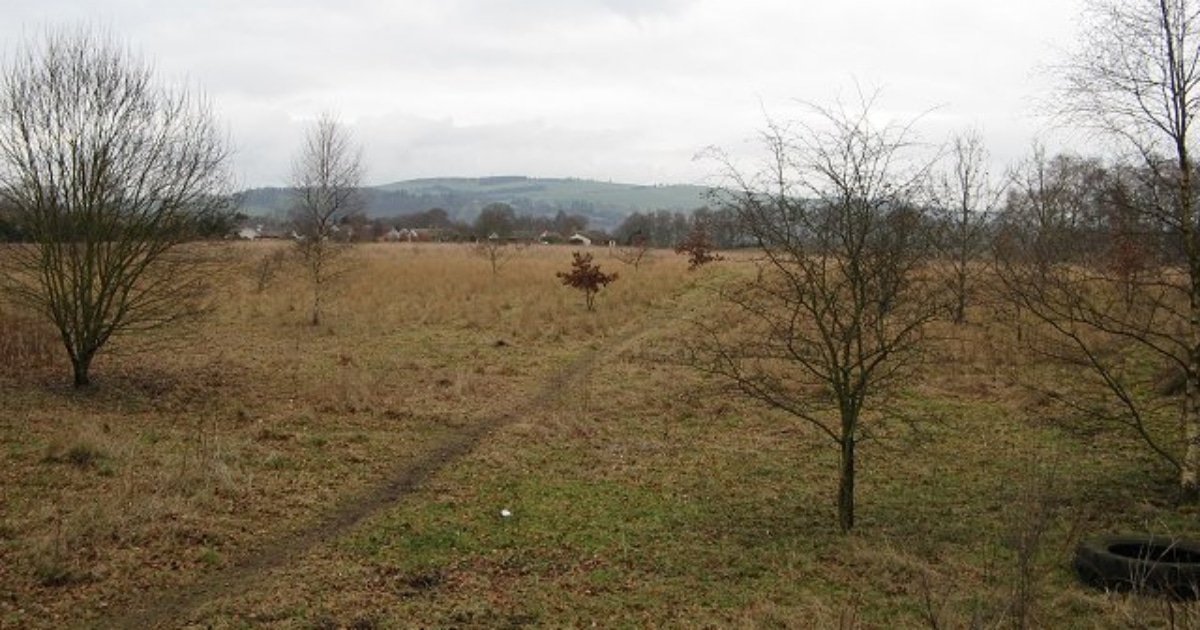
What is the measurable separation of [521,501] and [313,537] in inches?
94.7

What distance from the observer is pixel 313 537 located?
8.39 metres

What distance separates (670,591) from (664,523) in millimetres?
1870

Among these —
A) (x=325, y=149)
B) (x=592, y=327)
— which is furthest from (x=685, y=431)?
(x=325, y=149)

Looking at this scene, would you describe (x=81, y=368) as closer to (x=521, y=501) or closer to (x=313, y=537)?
(x=313, y=537)

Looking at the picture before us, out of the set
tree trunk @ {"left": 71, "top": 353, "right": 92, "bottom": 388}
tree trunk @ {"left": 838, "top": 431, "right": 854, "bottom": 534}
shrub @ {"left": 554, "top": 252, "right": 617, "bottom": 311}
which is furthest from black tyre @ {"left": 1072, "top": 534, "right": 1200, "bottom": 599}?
shrub @ {"left": 554, "top": 252, "right": 617, "bottom": 311}

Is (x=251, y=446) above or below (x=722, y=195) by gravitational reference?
below

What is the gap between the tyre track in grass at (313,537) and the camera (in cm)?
643

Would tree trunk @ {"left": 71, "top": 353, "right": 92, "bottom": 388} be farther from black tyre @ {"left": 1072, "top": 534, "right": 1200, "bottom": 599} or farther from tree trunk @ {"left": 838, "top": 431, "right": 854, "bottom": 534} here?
black tyre @ {"left": 1072, "top": 534, "right": 1200, "bottom": 599}

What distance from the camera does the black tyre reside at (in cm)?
689

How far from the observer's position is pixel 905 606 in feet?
23.0

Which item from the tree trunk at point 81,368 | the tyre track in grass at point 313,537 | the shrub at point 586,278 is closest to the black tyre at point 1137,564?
the tyre track in grass at point 313,537

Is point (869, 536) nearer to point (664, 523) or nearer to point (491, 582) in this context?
point (664, 523)

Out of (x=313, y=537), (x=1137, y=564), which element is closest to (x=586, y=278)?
(x=313, y=537)

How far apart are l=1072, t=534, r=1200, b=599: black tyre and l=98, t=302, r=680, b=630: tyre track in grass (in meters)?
6.94
